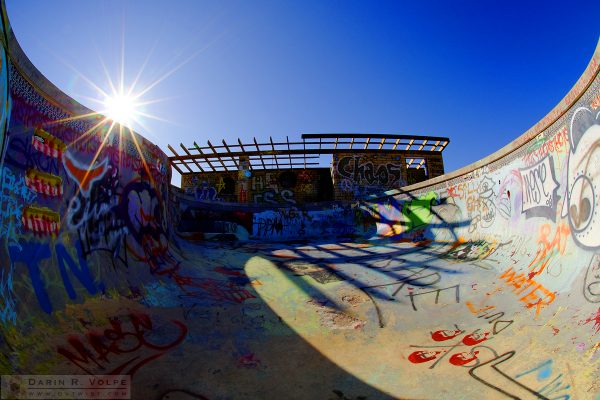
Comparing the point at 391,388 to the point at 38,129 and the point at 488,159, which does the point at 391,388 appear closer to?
the point at 38,129

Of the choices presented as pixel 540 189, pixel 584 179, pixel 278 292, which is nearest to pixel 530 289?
pixel 584 179

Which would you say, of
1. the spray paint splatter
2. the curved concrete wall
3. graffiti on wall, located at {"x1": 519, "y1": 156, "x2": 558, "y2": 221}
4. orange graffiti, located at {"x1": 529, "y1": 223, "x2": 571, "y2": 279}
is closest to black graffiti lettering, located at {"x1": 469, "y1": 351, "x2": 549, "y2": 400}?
the curved concrete wall

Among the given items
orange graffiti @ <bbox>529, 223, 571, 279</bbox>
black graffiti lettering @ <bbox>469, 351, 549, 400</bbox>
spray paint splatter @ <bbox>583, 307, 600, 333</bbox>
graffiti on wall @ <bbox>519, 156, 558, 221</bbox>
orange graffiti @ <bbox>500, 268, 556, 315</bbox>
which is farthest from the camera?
graffiti on wall @ <bbox>519, 156, 558, 221</bbox>

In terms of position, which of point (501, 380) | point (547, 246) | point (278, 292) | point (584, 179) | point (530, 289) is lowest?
point (501, 380)

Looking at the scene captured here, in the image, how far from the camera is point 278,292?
629cm

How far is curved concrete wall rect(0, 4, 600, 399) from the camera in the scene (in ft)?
10.6

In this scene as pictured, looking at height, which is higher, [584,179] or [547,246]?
[584,179]

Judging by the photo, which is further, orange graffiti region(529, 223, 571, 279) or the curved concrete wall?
orange graffiti region(529, 223, 571, 279)

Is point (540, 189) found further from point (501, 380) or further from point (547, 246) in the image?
point (501, 380)

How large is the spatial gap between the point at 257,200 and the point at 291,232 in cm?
908

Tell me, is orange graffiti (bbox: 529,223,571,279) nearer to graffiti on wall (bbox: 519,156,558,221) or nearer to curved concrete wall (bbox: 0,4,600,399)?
curved concrete wall (bbox: 0,4,600,399)

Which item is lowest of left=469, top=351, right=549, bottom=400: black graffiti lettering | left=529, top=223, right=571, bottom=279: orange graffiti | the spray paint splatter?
left=469, top=351, right=549, bottom=400: black graffiti lettering

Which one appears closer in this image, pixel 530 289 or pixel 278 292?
pixel 530 289

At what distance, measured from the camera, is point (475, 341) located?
407 cm
